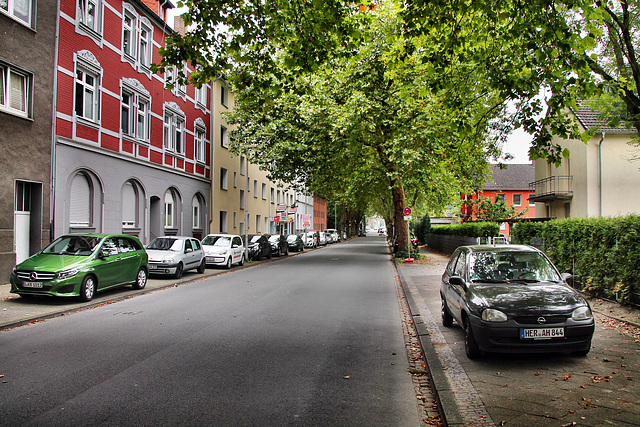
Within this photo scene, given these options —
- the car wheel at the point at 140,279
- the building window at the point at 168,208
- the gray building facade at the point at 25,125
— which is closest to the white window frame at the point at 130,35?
the gray building facade at the point at 25,125

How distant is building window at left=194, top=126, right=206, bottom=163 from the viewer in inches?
1106

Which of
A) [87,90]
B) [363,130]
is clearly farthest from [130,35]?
[363,130]

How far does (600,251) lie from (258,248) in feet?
63.0

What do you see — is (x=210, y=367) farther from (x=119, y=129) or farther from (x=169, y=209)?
(x=169, y=209)

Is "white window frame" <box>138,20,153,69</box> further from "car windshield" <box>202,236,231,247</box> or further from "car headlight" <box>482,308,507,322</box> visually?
"car headlight" <box>482,308,507,322</box>

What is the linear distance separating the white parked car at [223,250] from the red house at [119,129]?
283cm

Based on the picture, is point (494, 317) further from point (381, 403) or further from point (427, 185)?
point (427, 185)

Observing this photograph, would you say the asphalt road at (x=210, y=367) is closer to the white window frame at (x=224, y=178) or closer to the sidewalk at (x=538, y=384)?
the sidewalk at (x=538, y=384)

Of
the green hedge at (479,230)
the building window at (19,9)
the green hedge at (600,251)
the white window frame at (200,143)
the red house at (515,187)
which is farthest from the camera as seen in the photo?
the red house at (515,187)

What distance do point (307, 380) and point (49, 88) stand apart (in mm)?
14334

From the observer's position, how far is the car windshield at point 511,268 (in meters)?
6.52

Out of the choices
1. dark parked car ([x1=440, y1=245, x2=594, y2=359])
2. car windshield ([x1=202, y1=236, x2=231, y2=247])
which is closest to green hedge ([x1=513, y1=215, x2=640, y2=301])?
dark parked car ([x1=440, y1=245, x2=594, y2=359])

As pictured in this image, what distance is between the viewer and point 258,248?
26.6 meters

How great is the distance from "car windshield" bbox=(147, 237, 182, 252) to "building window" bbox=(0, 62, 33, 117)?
19.1ft
